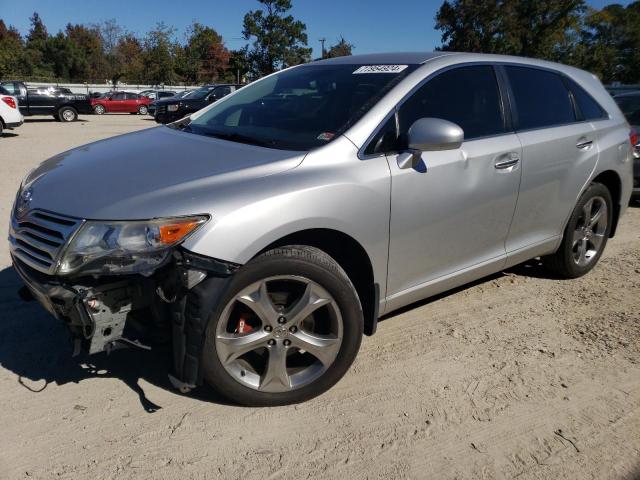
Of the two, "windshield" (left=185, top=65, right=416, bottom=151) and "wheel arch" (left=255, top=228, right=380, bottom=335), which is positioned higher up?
"windshield" (left=185, top=65, right=416, bottom=151)

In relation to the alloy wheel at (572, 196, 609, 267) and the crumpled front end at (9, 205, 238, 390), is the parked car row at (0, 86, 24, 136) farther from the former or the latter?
the alloy wheel at (572, 196, 609, 267)

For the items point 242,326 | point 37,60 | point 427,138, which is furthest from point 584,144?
point 37,60

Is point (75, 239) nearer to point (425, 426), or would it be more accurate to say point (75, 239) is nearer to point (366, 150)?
point (366, 150)

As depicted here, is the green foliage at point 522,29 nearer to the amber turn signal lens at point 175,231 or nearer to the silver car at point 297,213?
the silver car at point 297,213

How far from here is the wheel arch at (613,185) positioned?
14.5ft

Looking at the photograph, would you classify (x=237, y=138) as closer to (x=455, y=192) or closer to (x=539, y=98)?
(x=455, y=192)

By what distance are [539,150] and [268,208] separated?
2199 millimetres

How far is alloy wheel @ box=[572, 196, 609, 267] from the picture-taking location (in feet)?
14.3

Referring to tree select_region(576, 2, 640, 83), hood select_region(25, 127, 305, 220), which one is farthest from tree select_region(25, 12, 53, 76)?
hood select_region(25, 127, 305, 220)

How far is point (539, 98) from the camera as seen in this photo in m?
3.91

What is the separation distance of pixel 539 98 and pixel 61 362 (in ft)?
12.0

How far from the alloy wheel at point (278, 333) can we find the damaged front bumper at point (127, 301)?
199mm

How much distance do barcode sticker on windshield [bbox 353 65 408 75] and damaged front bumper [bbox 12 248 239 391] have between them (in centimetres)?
168

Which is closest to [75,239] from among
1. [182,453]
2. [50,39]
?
[182,453]
